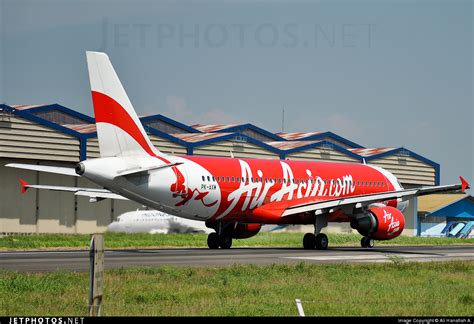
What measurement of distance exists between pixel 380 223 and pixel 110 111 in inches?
566

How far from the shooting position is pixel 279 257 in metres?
37.0

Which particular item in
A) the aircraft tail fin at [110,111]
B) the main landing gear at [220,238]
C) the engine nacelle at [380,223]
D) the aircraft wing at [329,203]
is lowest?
the main landing gear at [220,238]

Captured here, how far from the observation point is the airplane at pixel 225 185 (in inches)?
1502

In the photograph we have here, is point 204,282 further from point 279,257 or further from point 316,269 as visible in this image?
point 279,257

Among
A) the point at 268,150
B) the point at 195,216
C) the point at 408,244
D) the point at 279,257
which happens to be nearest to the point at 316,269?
the point at 279,257

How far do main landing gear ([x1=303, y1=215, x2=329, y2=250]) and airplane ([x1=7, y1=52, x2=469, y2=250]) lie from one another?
0.05m

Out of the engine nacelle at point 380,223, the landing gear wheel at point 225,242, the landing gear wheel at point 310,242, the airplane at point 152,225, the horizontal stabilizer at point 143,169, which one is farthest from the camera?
the airplane at point 152,225

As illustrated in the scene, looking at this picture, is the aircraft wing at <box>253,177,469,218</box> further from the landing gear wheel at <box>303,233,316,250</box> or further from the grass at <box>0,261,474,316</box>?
the grass at <box>0,261,474,316</box>

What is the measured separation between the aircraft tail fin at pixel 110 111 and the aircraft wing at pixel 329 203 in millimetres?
9094

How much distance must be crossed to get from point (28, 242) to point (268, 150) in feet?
102

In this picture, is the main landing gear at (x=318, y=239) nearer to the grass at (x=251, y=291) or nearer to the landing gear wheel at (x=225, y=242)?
the landing gear wheel at (x=225, y=242)

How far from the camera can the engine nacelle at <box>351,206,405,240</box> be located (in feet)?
147

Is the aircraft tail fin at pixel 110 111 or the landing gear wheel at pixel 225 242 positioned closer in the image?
the aircraft tail fin at pixel 110 111

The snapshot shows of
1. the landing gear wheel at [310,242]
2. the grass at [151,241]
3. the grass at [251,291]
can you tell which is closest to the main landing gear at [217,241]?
the landing gear wheel at [310,242]
